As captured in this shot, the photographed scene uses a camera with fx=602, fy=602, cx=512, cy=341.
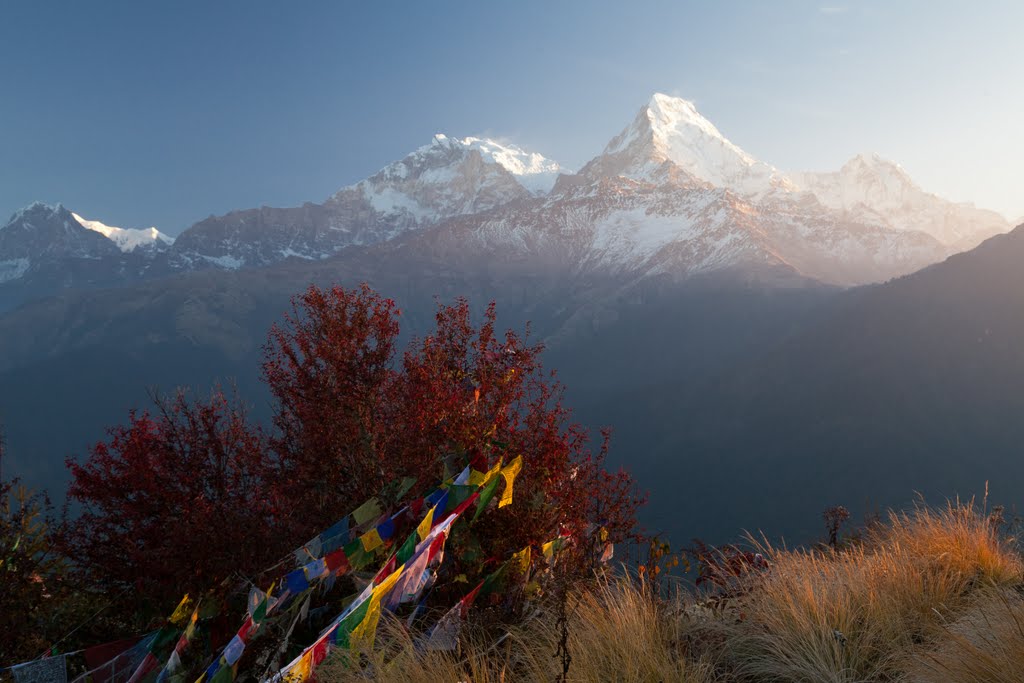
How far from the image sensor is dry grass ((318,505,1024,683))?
13.3 feet

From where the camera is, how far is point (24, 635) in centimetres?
780

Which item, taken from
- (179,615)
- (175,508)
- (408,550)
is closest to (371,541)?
(408,550)

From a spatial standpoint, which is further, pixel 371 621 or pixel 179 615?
pixel 179 615

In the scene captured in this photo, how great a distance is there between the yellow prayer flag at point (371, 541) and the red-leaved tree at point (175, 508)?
2158 mm

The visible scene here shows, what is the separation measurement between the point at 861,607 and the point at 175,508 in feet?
30.7

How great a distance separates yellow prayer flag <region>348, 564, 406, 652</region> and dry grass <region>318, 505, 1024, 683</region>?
159 mm

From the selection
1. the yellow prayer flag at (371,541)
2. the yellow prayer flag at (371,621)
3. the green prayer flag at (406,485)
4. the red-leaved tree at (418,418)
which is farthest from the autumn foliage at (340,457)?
the yellow prayer flag at (371,621)

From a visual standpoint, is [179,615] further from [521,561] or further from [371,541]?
[521,561]

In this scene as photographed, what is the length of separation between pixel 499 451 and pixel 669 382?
625 ft

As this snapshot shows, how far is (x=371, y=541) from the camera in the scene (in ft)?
20.3

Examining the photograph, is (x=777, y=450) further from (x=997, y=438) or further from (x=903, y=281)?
(x=903, y=281)

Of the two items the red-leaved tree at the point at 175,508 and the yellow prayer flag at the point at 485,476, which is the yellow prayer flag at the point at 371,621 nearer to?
the yellow prayer flag at the point at 485,476

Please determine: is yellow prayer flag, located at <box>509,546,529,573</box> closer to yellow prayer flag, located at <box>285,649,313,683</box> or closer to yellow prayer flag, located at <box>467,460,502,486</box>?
yellow prayer flag, located at <box>467,460,502,486</box>

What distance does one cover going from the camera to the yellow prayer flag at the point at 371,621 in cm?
461
